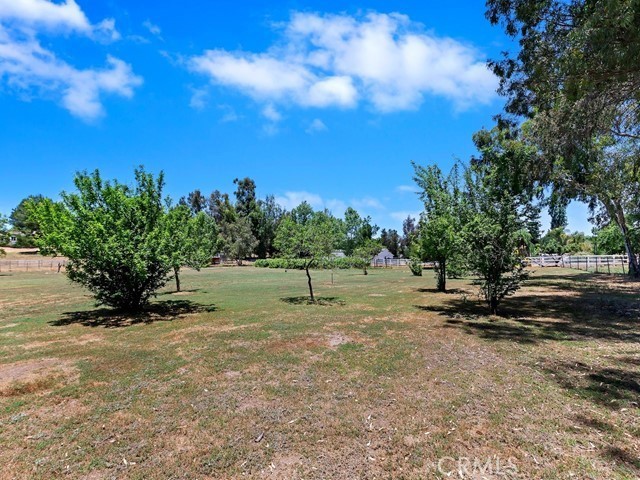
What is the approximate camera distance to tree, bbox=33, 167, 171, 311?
31.9 ft

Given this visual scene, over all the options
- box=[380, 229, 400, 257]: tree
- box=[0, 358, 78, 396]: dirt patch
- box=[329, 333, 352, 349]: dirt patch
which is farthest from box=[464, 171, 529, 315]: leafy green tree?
box=[380, 229, 400, 257]: tree

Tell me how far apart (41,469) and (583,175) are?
25.1 meters

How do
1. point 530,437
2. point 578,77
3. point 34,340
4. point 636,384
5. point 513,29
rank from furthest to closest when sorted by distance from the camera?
point 513,29 < point 34,340 < point 578,77 < point 636,384 < point 530,437

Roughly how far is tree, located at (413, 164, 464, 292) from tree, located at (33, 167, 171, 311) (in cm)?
942

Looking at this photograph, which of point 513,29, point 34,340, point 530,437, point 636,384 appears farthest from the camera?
point 513,29

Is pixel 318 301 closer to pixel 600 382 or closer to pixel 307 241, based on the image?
pixel 307 241

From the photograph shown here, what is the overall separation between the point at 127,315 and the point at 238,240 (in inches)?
1891

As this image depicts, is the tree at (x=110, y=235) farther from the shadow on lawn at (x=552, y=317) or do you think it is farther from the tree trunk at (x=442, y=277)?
the tree trunk at (x=442, y=277)

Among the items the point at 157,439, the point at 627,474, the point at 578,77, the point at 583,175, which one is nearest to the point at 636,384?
the point at 627,474

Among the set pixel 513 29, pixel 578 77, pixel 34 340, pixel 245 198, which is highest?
Answer: pixel 245 198

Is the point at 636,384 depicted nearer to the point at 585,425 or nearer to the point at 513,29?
the point at 585,425

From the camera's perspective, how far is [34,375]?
574 cm

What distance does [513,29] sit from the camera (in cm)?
874

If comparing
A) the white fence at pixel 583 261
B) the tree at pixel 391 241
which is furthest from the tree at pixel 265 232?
the white fence at pixel 583 261
